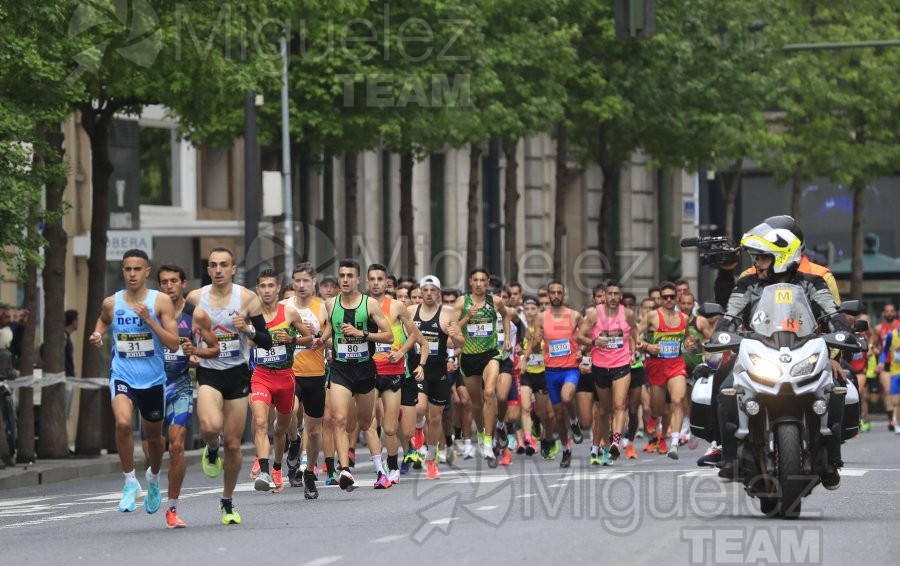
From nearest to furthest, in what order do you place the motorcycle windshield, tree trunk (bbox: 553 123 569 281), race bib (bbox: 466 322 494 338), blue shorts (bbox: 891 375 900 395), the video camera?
the motorcycle windshield
the video camera
race bib (bbox: 466 322 494 338)
blue shorts (bbox: 891 375 900 395)
tree trunk (bbox: 553 123 569 281)

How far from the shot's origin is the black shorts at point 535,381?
25188 millimetres

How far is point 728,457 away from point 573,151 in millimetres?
30667


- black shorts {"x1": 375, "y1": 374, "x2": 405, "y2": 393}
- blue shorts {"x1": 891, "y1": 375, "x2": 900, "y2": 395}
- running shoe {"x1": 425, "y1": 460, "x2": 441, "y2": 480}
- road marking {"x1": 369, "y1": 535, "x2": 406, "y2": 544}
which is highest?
black shorts {"x1": 375, "y1": 374, "x2": 405, "y2": 393}

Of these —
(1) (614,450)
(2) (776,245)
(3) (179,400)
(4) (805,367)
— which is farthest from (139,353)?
(1) (614,450)

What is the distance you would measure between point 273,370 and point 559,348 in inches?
286

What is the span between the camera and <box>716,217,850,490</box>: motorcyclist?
14.2 meters

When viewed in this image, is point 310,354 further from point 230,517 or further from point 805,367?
point 805,367

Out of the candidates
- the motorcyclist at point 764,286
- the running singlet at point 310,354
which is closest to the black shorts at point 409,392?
the running singlet at point 310,354

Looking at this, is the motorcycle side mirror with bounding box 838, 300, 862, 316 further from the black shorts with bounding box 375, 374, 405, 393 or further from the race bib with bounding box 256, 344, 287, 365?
the black shorts with bounding box 375, 374, 405, 393

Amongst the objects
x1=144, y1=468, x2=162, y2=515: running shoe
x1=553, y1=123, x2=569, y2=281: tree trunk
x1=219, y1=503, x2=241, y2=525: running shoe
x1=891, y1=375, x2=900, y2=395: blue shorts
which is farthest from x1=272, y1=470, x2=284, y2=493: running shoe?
x1=553, y1=123, x2=569, y2=281: tree trunk

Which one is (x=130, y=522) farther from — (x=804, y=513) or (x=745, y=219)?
(x=745, y=219)

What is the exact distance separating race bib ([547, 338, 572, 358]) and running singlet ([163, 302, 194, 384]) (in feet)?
30.5

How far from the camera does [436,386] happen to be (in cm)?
2166

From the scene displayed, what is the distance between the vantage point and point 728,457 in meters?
14.2
